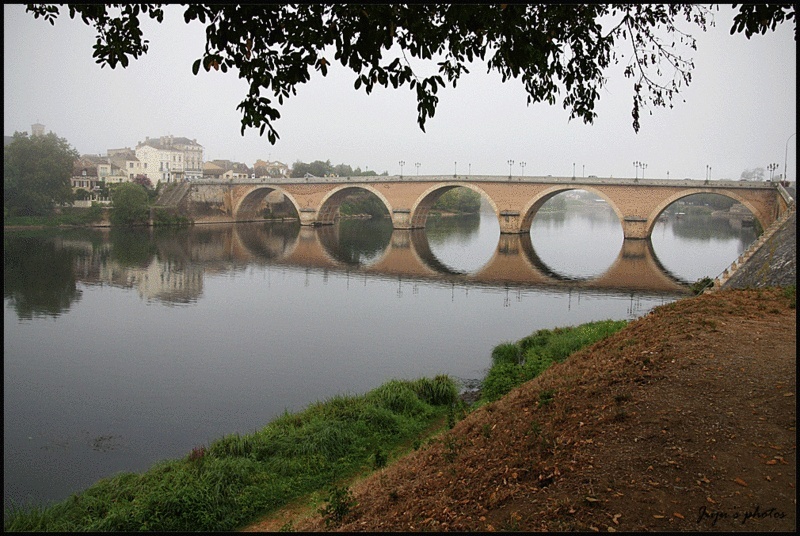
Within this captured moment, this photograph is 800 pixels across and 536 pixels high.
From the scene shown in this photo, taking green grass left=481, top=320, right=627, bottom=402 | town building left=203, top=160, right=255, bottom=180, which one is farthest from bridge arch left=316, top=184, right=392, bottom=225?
green grass left=481, top=320, right=627, bottom=402

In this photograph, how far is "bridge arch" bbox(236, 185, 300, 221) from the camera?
45.6 meters

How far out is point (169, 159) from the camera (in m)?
67.6

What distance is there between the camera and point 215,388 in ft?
31.2

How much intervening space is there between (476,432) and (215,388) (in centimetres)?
554

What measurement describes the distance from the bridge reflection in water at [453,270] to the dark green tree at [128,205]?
21.0 ft

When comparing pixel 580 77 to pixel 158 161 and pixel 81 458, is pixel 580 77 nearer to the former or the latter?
pixel 81 458

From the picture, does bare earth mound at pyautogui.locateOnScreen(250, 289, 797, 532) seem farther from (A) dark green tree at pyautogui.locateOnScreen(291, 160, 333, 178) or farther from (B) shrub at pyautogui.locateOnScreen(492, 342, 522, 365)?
(A) dark green tree at pyautogui.locateOnScreen(291, 160, 333, 178)

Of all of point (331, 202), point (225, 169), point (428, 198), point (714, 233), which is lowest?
point (714, 233)

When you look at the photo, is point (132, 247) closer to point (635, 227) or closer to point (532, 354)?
point (532, 354)

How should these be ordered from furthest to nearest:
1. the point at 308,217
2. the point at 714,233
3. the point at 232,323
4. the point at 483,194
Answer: the point at 308,217, the point at 714,233, the point at 483,194, the point at 232,323

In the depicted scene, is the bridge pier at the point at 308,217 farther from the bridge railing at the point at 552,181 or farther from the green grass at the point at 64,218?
the green grass at the point at 64,218

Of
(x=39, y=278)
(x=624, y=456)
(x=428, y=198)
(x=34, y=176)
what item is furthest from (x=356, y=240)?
(x=624, y=456)

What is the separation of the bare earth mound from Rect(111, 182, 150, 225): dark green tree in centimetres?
3576

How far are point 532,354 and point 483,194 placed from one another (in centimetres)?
2830
